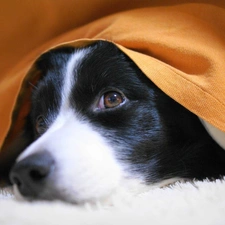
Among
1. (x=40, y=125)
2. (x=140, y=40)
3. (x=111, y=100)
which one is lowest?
(x=40, y=125)

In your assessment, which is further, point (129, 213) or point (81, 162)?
point (81, 162)

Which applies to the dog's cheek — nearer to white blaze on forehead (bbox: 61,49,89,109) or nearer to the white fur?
the white fur

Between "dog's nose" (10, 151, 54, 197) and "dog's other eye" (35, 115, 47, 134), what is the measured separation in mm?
354

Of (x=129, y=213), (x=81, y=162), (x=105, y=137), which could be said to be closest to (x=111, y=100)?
(x=105, y=137)

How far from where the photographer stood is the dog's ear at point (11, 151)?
1450 millimetres

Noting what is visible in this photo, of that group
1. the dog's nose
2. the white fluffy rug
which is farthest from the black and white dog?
the white fluffy rug

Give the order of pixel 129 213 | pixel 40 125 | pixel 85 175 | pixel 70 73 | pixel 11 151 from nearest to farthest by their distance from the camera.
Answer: pixel 129 213
pixel 85 175
pixel 70 73
pixel 40 125
pixel 11 151

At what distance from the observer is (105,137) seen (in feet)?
3.33

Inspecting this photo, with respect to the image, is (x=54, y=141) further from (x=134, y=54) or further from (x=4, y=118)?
(x=4, y=118)

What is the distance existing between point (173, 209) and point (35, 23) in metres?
0.99

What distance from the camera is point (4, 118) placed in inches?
52.4

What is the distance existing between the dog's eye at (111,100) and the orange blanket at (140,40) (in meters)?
0.12

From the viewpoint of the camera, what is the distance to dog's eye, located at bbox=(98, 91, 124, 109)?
109cm

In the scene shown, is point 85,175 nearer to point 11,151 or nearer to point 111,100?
point 111,100
